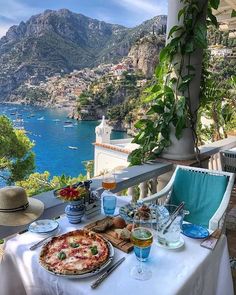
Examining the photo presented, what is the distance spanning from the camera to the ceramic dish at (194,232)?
137cm

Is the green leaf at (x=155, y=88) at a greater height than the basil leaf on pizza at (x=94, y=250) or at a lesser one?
greater

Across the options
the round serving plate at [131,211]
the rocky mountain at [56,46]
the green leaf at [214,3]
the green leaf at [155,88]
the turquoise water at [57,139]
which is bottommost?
the turquoise water at [57,139]

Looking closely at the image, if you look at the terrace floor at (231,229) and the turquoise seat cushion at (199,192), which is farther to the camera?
the terrace floor at (231,229)

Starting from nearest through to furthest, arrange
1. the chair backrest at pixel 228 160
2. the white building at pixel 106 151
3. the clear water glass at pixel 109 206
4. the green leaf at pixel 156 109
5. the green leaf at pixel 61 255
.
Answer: the green leaf at pixel 61 255
the clear water glass at pixel 109 206
the green leaf at pixel 156 109
the chair backrest at pixel 228 160
the white building at pixel 106 151

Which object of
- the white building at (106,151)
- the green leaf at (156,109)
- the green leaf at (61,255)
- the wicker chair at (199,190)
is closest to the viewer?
the green leaf at (61,255)

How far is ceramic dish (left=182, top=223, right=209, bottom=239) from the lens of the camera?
137 cm

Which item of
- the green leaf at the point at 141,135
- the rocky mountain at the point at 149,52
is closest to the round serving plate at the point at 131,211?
the green leaf at the point at 141,135

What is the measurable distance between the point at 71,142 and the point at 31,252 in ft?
119

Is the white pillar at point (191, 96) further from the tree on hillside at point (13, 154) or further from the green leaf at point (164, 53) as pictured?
the tree on hillside at point (13, 154)

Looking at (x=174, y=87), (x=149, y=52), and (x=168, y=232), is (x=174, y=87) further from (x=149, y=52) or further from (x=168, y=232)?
(x=149, y=52)

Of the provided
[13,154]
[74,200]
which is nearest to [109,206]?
[74,200]

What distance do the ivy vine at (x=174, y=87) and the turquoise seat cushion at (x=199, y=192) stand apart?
2.02 ft

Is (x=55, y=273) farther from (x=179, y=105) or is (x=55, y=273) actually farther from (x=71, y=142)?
(x=71, y=142)

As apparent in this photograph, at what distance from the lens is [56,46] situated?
38.5 meters
